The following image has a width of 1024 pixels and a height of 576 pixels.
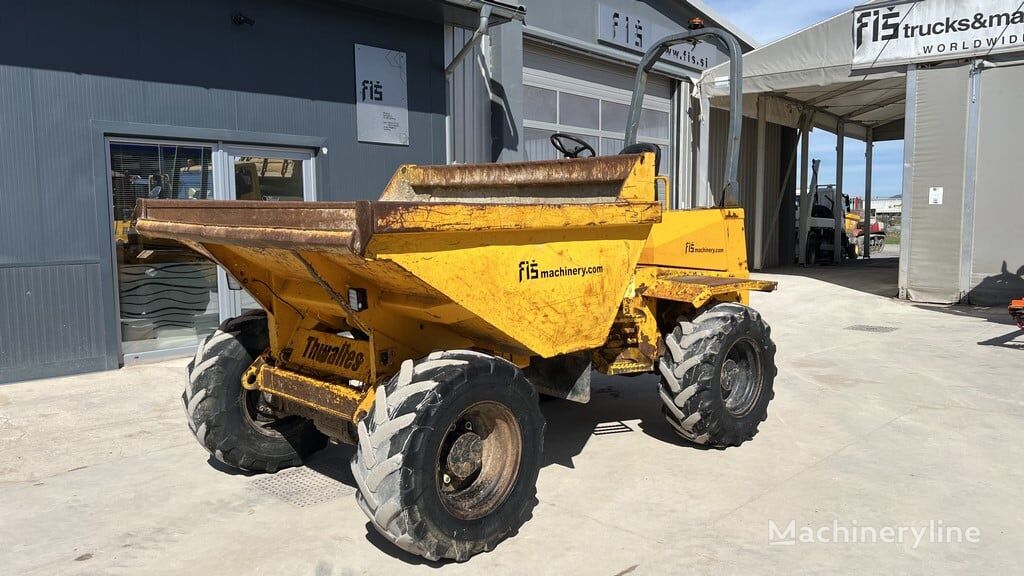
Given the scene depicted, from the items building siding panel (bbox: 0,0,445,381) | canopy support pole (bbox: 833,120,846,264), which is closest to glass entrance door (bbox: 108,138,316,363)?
building siding panel (bbox: 0,0,445,381)

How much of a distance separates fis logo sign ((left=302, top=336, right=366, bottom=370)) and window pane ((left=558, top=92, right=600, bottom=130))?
8.93 m

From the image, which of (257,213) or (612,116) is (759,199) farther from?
(257,213)

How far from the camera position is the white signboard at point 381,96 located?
9125mm

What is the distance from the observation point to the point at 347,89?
9008 mm

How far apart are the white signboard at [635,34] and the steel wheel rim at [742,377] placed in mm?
8453

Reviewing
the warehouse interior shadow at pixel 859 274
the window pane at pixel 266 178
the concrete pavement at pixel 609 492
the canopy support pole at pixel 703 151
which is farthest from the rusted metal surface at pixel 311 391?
the canopy support pole at pixel 703 151

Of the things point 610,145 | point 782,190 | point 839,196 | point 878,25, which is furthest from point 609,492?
point 839,196

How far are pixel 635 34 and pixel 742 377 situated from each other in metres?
9.96

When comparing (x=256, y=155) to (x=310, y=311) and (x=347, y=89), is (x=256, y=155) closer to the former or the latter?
(x=347, y=89)

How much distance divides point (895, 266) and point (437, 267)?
2045 cm

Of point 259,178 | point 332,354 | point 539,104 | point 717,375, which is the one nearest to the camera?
point 332,354

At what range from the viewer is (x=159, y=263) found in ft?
25.7

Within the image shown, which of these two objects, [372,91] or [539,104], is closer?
[372,91]

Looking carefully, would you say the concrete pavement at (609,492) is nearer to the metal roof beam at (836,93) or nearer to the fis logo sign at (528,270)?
the fis logo sign at (528,270)
